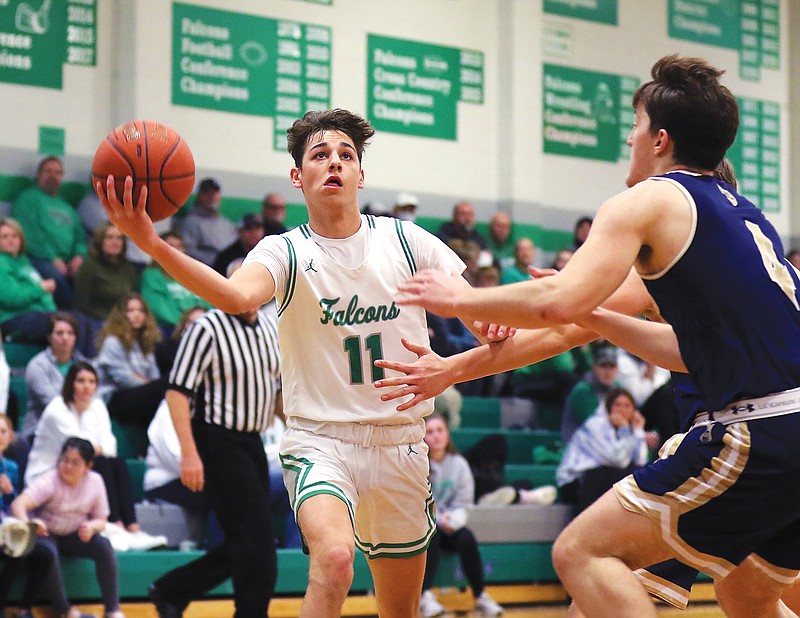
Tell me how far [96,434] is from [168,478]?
0.65 meters

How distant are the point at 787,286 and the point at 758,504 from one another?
2.22 ft

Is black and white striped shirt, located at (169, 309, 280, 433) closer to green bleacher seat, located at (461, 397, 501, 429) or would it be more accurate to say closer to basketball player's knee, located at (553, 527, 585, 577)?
basketball player's knee, located at (553, 527, 585, 577)

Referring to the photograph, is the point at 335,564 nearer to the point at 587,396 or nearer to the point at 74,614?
the point at 74,614

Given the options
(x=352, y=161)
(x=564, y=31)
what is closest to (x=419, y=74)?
(x=564, y=31)

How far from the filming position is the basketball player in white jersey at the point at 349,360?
15.3ft

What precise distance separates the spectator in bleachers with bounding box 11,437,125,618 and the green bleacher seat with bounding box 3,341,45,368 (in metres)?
1.98

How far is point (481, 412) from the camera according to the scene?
461 inches

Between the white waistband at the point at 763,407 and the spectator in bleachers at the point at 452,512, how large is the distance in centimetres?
559

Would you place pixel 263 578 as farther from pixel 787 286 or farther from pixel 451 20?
pixel 451 20

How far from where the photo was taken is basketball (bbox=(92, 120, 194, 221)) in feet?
14.2

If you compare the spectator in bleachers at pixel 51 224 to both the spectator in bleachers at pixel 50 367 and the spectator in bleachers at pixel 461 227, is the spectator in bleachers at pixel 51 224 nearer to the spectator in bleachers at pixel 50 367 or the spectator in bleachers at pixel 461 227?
the spectator in bleachers at pixel 50 367

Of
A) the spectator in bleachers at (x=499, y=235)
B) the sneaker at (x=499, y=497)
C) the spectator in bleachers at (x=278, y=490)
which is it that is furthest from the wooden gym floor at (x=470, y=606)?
the spectator in bleachers at (x=499, y=235)

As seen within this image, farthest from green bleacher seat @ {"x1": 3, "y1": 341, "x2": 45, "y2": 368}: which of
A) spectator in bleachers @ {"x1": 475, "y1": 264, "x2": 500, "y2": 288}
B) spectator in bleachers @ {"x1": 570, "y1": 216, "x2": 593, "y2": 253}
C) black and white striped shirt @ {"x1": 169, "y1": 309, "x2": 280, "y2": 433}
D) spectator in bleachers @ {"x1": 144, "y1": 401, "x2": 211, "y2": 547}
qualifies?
spectator in bleachers @ {"x1": 570, "y1": 216, "x2": 593, "y2": 253}

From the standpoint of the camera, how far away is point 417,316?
4926mm
